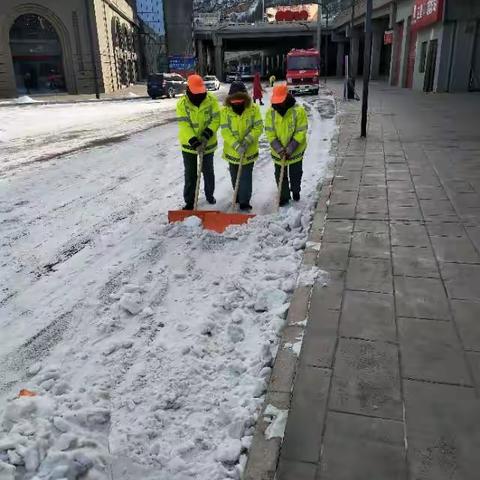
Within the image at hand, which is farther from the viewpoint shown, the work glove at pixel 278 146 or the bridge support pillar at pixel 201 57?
the bridge support pillar at pixel 201 57

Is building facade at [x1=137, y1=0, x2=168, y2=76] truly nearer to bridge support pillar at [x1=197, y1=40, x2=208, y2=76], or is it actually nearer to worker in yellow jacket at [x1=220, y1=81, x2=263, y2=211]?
bridge support pillar at [x1=197, y1=40, x2=208, y2=76]

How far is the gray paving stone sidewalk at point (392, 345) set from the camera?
2412mm

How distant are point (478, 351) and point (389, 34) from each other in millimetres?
36205

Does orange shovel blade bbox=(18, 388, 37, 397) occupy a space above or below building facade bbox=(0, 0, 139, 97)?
below

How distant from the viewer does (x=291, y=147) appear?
248 inches

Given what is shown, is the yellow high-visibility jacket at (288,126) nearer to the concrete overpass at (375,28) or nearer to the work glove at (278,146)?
the work glove at (278,146)

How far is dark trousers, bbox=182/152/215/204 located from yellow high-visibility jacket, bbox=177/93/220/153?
5.5 inches

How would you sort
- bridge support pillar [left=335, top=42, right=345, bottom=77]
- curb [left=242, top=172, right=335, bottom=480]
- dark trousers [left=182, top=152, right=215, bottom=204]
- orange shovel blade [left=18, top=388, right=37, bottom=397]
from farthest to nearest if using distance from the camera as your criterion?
bridge support pillar [left=335, top=42, right=345, bottom=77] < dark trousers [left=182, top=152, right=215, bottom=204] < orange shovel blade [left=18, top=388, right=37, bottom=397] < curb [left=242, top=172, right=335, bottom=480]

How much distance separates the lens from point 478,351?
3.17m

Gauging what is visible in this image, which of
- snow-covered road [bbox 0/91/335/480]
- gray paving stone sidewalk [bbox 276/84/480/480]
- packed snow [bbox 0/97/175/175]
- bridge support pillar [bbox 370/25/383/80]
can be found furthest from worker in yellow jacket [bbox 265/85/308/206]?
bridge support pillar [bbox 370/25/383/80]

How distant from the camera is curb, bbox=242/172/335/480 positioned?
2385 millimetres

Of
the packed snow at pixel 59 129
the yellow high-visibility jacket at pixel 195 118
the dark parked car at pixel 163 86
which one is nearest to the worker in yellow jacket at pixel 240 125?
the yellow high-visibility jacket at pixel 195 118

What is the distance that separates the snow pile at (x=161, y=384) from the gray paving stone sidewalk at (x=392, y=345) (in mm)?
314

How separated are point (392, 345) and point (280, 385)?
883 millimetres
